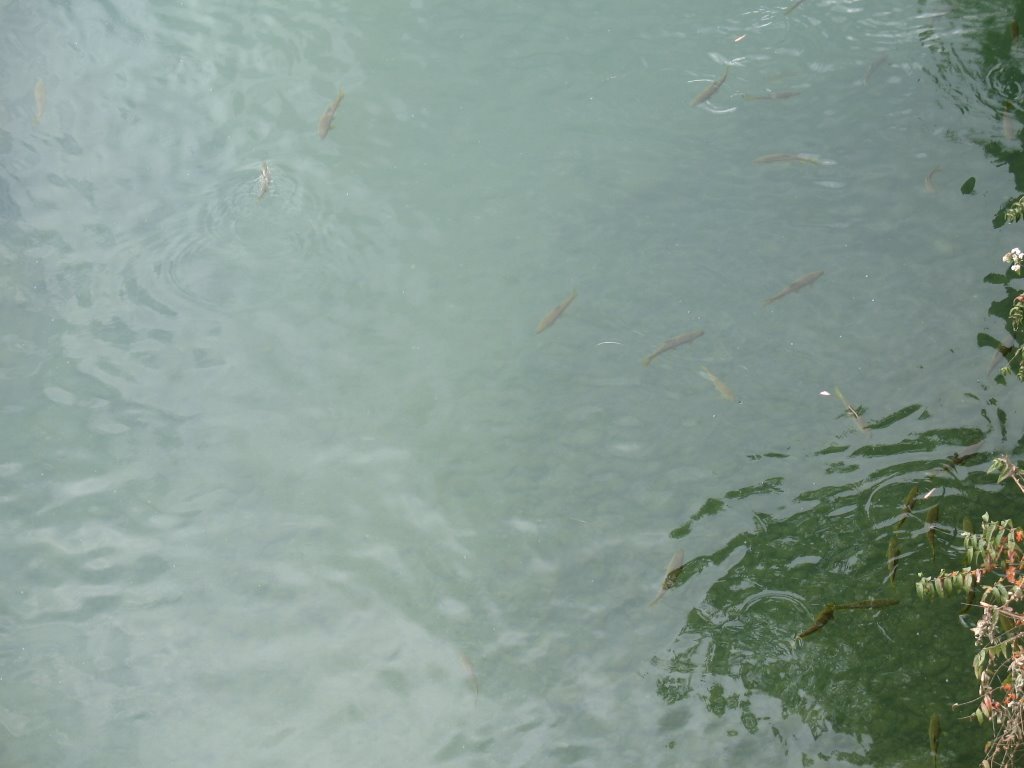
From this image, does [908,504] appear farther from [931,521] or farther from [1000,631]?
[1000,631]

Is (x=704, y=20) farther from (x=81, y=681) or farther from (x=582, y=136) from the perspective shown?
(x=81, y=681)

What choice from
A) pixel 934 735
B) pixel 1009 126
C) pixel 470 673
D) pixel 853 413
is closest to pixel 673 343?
pixel 853 413

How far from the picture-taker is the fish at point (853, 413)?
356 centimetres

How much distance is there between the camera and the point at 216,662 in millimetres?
3324

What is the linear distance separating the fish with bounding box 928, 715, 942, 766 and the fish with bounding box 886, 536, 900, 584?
46cm

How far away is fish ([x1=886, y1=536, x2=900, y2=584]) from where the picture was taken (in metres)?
3.20

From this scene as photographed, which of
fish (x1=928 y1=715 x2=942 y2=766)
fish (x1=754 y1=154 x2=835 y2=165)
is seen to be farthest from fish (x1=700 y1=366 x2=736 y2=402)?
fish (x1=928 y1=715 x2=942 y2=766)

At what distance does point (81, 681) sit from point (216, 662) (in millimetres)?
460

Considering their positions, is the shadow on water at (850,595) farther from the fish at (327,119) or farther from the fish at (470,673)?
the fish at (327,119)

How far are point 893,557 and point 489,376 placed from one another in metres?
1.63

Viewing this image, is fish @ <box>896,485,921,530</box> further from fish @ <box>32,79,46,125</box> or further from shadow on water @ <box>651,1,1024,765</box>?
fish @ <box>32,79,46,125</box>

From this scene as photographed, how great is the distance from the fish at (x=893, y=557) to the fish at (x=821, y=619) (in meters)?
0.23

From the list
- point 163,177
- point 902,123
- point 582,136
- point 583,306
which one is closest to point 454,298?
point 583,306

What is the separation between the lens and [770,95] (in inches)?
182
